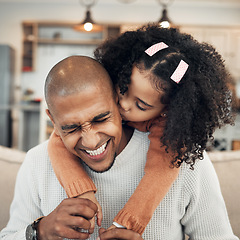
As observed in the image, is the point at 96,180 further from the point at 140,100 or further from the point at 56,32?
the point at 56,32

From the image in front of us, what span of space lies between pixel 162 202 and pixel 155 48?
543 mm

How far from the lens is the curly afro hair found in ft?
2.97

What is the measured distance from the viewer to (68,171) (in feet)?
3.20

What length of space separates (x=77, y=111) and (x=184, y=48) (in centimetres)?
41

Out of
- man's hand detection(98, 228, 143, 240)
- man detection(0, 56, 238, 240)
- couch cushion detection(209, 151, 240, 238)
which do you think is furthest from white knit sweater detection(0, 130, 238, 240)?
couch cushion detection(209, 151, 240, 238)

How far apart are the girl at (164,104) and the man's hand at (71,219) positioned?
0.06m

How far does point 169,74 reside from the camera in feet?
3.00

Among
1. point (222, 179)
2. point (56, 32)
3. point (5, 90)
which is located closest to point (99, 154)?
point (222, 179)

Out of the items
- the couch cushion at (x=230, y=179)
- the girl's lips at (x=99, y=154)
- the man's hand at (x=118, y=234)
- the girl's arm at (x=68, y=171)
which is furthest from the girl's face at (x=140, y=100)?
the couch cushion at (x=230, y=179)

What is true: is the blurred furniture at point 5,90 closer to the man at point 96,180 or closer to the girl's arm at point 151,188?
the man at point 96,180

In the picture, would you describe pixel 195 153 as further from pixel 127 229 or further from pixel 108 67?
pixel 108 67

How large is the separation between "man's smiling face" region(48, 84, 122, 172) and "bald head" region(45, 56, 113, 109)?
13mm

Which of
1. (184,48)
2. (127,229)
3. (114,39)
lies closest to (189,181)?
(127,229)

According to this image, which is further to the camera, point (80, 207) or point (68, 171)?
point (68, 171)
